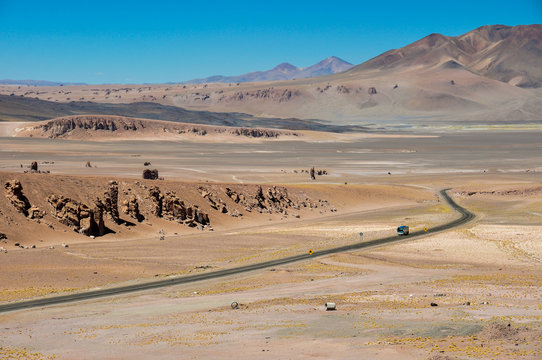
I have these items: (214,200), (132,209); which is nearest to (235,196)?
(214,200)

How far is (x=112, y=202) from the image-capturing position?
58.6m

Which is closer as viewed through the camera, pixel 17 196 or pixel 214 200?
pixel 17 196

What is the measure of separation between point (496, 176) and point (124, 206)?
69.0m

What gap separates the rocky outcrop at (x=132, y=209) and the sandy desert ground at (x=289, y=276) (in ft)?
2.08

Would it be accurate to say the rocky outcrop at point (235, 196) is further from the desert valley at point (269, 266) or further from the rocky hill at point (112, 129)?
the rocky hill at point (112, 129)

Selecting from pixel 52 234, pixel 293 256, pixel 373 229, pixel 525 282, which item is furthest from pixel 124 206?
pixel 525 282

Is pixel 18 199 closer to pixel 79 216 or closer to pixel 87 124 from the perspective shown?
pixel 79 216

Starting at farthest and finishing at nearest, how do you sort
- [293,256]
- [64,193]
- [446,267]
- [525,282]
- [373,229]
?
[373,229] → [64,193] → [293,256] → [446,267] → [525,282]

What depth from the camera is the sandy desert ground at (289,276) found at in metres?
26.7

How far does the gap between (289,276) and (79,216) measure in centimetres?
2073

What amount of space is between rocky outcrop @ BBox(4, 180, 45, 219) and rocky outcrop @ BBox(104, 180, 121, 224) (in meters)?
5.72

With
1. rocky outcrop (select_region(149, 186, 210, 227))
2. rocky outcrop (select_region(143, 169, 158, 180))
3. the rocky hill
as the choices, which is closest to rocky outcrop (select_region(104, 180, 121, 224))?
→ rocky outcrop (select_region(149, 186, 210, 227))

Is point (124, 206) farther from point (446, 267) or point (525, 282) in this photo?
point (525, 282)

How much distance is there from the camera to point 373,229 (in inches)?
2534
